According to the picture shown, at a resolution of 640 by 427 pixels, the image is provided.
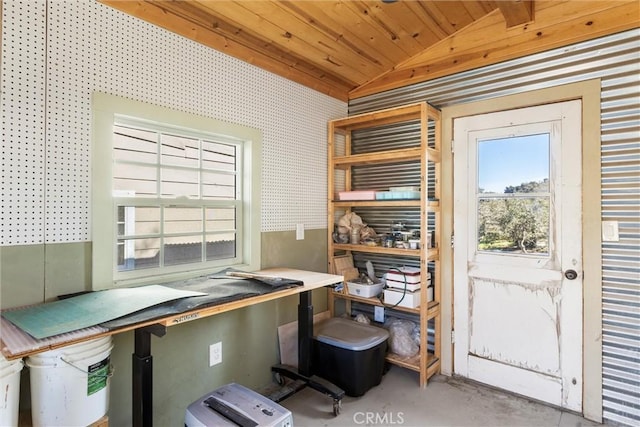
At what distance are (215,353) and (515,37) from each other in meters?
3.02

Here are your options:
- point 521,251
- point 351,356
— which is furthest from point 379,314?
point 521,251

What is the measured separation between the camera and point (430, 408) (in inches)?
92.2

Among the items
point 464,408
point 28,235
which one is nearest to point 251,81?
point 28,235

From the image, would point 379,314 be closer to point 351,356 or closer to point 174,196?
point 351,356

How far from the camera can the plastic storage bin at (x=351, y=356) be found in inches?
95.7

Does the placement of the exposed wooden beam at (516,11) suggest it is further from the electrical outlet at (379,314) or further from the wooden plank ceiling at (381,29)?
the electrical outlet at (379,314)

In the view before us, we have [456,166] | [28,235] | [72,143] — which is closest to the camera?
[28,235]

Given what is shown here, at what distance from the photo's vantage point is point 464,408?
2.34 m

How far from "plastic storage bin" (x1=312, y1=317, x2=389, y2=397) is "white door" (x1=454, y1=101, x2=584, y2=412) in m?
0.71

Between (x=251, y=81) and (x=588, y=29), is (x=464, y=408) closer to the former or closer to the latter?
(x=588, y=29)

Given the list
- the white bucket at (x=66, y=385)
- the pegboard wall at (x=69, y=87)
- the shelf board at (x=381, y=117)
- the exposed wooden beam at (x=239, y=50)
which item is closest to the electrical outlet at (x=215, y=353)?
the white bucket at (x=66, y=385)

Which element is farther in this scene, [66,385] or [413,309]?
[413,309]

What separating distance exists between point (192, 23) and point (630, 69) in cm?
270

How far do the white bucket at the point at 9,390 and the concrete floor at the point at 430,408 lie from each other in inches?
57.9
